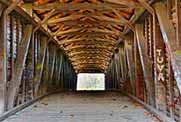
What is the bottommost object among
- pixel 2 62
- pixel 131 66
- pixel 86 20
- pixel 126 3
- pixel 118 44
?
pixel 2 62

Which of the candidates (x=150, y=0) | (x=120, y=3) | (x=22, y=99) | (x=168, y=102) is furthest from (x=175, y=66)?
(x=22, y=99)

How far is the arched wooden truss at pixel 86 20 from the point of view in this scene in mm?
7625

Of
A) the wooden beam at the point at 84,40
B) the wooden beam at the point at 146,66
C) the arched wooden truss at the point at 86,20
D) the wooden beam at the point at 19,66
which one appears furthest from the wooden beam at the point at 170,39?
the wooden beam at the point at 84,40

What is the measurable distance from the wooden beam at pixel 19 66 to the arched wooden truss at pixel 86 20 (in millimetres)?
664

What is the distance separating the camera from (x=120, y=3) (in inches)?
291

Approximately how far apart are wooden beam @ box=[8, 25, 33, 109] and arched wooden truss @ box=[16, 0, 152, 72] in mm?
664

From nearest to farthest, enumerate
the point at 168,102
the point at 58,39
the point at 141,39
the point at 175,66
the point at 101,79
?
the point at 175,66
the point at 168,102
the point at 141,39
the point at 58,39
the point at 101,79

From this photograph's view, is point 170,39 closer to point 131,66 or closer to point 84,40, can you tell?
point 131,66

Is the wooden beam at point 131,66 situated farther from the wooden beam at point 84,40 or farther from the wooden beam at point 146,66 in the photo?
the wooden beam at point 84,40

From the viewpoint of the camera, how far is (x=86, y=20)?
1055 cm

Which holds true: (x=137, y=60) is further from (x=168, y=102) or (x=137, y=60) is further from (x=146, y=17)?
(x=168, y=102)

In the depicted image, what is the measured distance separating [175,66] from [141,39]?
338 cm

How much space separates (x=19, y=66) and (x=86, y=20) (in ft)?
14.0

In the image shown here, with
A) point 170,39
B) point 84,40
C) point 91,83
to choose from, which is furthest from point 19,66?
point 91,83
